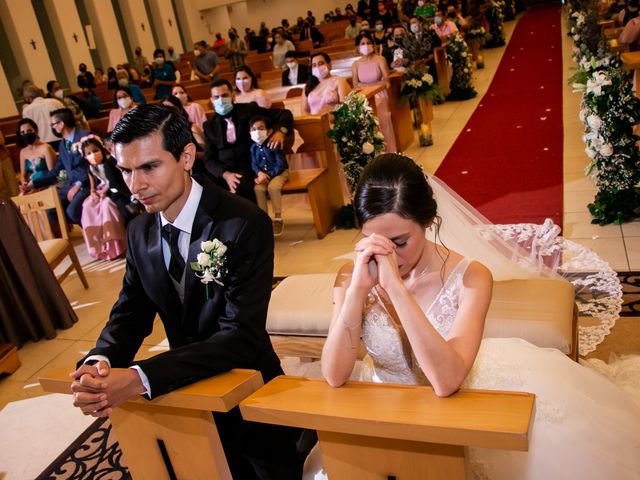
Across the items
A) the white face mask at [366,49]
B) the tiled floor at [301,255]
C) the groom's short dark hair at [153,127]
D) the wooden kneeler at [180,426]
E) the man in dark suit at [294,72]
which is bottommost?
the tiled floor at [301,255]

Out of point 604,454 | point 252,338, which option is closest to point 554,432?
point 604,454

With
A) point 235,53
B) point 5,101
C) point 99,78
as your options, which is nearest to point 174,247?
point 5,101

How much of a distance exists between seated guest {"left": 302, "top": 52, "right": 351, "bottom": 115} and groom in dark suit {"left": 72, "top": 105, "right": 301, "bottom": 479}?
213 inches

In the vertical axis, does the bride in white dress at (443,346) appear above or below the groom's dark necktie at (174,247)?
below

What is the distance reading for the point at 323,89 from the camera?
24.6 ft

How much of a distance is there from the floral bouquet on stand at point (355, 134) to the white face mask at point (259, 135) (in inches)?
25.4

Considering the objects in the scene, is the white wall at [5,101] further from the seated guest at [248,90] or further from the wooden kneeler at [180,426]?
the wooden kneeler at [180,426]

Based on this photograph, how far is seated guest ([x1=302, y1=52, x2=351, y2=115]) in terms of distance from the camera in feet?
24.3

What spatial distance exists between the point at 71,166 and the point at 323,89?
126 inches

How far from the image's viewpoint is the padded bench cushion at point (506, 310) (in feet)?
9.02

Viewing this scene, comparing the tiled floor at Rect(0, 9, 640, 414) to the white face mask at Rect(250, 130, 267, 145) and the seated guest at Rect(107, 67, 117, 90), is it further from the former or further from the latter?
the seated guest at Rect(107, 67, 117, 90)

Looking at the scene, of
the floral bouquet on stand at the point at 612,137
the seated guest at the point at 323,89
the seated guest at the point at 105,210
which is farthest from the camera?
the seated guest at the point at 323,89

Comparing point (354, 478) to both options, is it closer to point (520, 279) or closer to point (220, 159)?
point (520, 279)

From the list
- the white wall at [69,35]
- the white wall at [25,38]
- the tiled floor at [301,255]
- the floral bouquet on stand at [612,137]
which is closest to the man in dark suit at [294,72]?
the tiled floor at [301,255]
